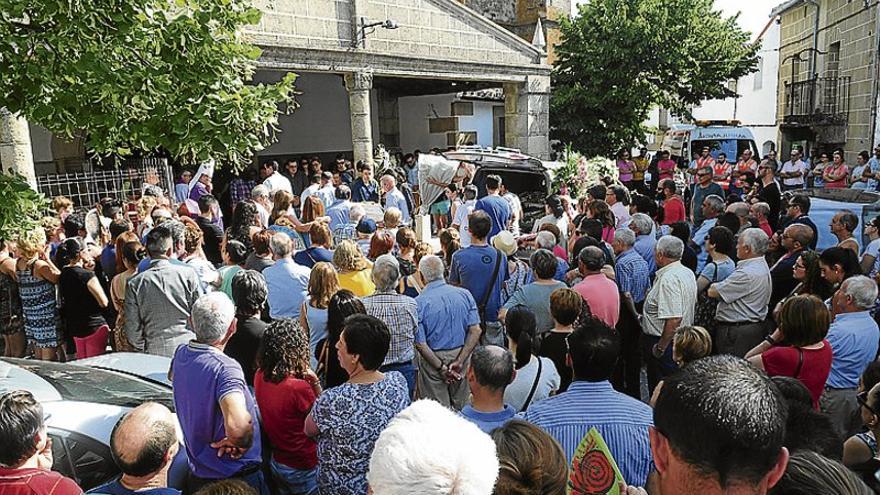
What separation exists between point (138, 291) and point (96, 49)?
201cm

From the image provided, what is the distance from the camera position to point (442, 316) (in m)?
4.68

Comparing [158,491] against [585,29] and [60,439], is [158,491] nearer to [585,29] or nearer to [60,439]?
[60,439]

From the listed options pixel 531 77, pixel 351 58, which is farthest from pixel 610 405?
pixel 531 77

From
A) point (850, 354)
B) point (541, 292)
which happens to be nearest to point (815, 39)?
point (850, 354)

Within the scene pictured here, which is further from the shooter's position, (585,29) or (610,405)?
(585,29)

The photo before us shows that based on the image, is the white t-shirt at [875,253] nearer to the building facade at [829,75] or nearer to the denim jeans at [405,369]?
the denim jeans at [405,369]

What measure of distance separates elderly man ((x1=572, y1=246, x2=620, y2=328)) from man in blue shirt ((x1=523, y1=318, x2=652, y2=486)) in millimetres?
1758

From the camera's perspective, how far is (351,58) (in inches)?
521

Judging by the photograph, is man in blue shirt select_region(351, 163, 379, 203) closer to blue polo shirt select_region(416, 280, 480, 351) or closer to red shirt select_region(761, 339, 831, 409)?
blue polo shirt select_region(416, 280, 480, 351)

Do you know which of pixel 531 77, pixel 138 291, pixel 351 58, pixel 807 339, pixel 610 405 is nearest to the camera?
pixel 610 405

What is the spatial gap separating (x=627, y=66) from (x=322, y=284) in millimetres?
19608

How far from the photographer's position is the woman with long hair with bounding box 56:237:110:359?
556cm

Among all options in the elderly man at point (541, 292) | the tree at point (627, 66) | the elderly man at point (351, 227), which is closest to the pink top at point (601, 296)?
the elderly man at point (541, 292)

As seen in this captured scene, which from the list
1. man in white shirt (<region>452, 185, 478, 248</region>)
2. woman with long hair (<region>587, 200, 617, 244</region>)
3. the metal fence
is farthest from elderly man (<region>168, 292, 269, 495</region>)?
the metal fence
